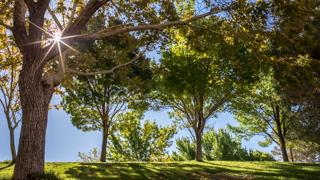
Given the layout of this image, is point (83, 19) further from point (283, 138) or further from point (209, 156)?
point (209, 156)

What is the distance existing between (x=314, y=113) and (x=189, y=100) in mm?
11450

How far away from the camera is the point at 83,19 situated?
11.5 metres

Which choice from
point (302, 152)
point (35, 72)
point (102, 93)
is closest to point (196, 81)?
point (102, 93)

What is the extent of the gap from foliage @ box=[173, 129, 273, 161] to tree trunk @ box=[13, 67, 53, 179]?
40210 mm

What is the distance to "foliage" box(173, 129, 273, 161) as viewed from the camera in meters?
47.0

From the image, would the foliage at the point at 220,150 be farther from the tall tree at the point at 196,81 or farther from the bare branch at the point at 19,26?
the bare branch at the point at 19,26

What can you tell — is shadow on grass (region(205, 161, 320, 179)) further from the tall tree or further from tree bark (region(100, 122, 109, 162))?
tree bark (region(100, 122, 109, 162))

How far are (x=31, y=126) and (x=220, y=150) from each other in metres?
41.3

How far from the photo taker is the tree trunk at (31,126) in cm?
955

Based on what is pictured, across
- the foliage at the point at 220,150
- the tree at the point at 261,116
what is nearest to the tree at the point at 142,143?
the foliage at the point at 220,150

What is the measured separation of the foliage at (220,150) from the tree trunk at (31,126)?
40210mm

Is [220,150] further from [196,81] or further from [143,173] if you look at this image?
[143,173]

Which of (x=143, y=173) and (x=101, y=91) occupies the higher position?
(x=101, y=91)

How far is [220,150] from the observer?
1860 inches
